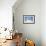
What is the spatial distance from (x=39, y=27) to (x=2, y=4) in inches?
94.7

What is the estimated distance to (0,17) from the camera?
4238mm

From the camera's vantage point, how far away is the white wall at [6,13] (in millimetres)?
4160

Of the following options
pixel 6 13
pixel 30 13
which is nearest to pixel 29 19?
pixel 30 13

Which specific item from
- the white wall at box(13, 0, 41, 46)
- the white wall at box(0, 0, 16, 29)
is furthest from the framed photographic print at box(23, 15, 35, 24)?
the white wall at box(0, 0, 16, 29)

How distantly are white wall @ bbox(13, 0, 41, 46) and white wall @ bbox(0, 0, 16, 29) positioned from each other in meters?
1.51

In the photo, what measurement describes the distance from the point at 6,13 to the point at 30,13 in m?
1.81

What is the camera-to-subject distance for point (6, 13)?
4.21 metres

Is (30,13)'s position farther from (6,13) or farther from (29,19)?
(6,13)

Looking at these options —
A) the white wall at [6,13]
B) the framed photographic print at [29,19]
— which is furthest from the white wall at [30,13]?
the white wall at [6,13]

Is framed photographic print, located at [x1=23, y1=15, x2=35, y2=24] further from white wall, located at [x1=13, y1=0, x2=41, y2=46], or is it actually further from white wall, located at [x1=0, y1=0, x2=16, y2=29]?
white wall, located at [x1=0, y1=0, x2=16, y2=29]

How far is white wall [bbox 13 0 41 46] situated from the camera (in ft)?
18.9

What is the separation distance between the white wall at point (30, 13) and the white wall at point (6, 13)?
1515 mm

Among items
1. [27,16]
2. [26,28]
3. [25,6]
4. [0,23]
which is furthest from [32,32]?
[0,23]

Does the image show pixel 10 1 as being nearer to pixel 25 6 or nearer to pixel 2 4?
pixel 2 4
